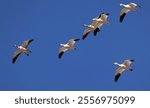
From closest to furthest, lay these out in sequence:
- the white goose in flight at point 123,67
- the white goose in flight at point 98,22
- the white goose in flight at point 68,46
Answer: the white goose in flight at point 123,67, the white goose in flight at point 98,22, the white goose in flight at point 68,46

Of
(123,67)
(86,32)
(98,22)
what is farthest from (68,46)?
(123,67)

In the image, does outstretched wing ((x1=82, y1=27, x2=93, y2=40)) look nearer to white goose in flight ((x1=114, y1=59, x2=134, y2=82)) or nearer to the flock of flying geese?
the flock of flying geese

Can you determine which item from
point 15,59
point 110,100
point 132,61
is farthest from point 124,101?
point 15,59

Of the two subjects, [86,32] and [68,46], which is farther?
[86,32]

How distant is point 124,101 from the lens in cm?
Result: 3931

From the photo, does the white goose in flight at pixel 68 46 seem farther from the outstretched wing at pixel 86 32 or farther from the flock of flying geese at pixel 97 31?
the outstretched wing at pixel 86 32

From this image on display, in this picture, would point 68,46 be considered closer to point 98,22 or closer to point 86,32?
point 86,32

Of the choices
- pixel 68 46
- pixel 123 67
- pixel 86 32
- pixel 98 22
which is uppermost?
pixel 86 32

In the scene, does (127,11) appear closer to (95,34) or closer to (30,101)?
(95,34)

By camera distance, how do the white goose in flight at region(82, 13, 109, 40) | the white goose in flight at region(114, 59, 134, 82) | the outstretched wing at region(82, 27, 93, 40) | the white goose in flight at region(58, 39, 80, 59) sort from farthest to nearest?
the outstretched wing at region(82, 27, 93, 40), the white goose in flight at region(58, 39, 80, 59), the white goose in flight at region(82, 13, 109, 40), the white goose in flight at region(114, 59, 134, 82)

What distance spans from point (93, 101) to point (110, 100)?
0.77 m

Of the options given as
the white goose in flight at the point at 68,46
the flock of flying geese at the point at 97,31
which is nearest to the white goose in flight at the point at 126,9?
the flock of flying geese at the point at 97,31

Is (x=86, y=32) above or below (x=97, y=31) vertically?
above

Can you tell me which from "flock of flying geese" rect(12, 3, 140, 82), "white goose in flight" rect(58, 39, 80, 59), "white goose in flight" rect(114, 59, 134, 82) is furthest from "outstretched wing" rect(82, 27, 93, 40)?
"white goose in flight" rect(114, 59, 134, 82)
